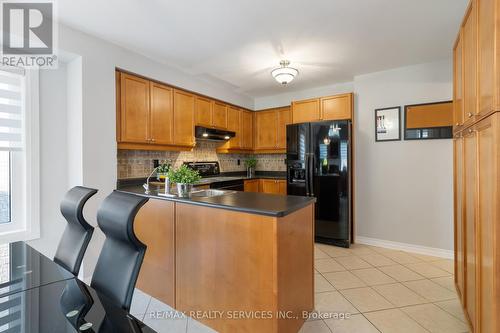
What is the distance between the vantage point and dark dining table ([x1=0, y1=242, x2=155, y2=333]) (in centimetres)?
79

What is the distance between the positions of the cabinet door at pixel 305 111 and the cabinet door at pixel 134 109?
240cm

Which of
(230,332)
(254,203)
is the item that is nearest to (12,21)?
(254,203)

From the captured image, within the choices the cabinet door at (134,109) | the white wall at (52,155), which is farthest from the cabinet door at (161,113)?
the white wall at (52,155)

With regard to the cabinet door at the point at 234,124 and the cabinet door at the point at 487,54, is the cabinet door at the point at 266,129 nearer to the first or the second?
the cabinet door at the point at 234,124

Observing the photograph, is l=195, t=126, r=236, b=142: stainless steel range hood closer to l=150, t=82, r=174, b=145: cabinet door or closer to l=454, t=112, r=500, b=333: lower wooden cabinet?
l=150, t=82, r=174, b=145: cabinet door

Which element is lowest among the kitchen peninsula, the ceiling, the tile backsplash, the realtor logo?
the kitchen peninsula

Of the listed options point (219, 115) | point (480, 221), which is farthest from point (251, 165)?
point (480, 221)

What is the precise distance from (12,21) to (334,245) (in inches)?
172

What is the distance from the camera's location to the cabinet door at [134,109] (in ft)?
9.53

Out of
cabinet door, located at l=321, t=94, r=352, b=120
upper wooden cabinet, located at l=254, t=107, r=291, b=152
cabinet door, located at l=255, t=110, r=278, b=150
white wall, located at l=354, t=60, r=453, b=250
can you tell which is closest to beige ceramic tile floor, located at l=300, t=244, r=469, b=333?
white wall, located at l=354, t=60, r=453, b=250

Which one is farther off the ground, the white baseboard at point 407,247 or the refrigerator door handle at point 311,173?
the refrigerator door handle at point 311,173

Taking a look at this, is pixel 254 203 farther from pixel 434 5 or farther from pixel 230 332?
pixel 434 5

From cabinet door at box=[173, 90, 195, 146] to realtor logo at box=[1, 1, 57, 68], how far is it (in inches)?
55.5

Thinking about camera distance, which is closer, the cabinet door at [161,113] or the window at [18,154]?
the window at [18,154]
